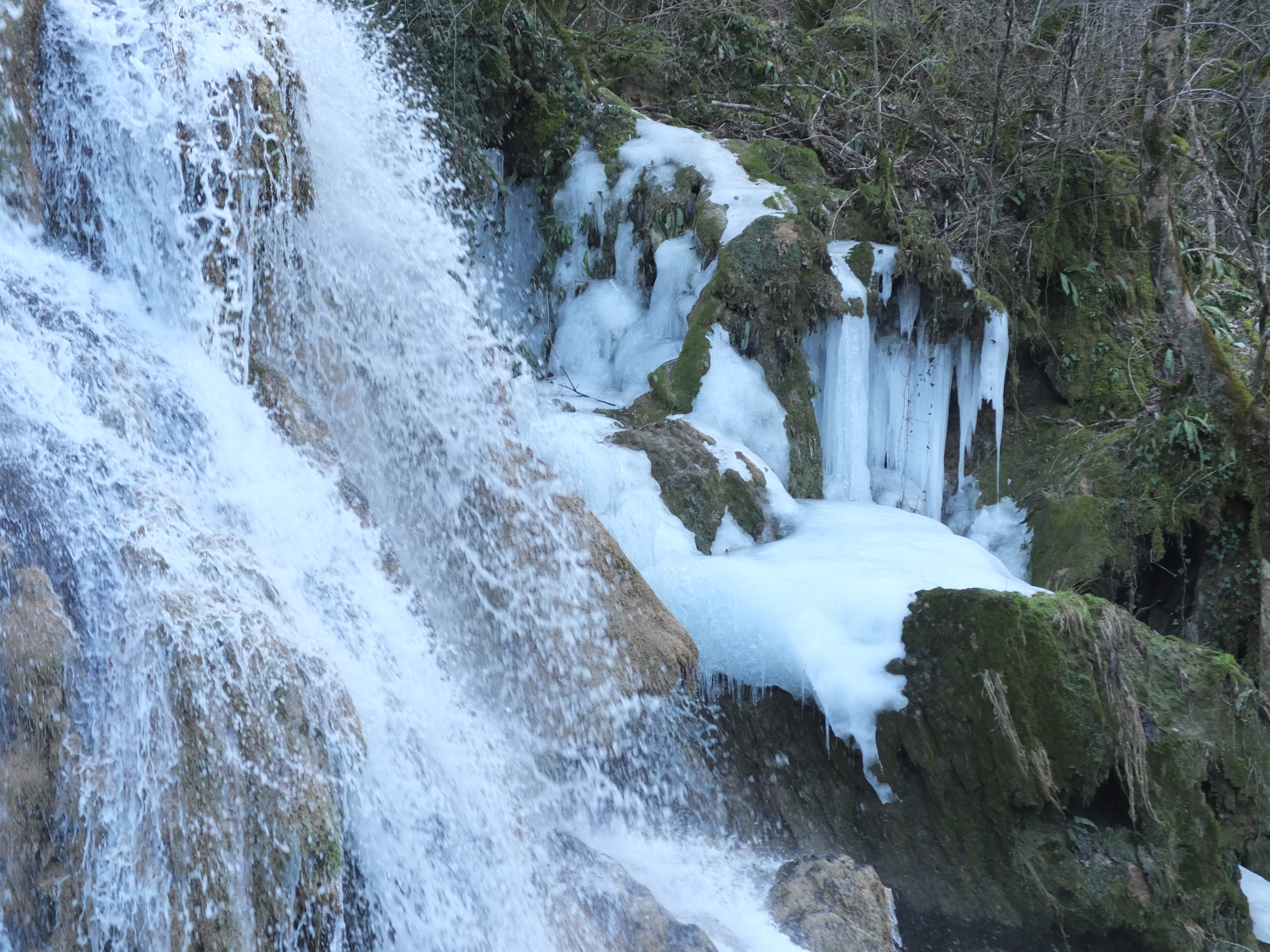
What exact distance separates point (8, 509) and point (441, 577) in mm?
1941

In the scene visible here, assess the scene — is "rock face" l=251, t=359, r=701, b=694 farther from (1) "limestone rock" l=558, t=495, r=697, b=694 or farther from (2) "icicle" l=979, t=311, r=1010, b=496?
(2) "icicle" l=979, t=311, r=1010, b=496

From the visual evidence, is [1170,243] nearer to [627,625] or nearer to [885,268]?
[885,268]

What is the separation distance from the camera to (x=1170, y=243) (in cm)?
566

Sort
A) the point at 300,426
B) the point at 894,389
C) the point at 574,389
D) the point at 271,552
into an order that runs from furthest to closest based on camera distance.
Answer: the point at 894,389
the point at 574,389
the point at 300,426
the point at 271,552

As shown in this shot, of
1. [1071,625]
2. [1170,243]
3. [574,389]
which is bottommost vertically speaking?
[1071,625]

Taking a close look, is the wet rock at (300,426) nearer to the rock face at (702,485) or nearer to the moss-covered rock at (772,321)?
the rock face at (702,485)

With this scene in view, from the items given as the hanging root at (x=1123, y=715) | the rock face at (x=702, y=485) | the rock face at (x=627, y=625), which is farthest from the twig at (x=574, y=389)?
the hanging root at (x=1123, y=715)

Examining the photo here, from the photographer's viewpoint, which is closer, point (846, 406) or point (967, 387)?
point (846, 406)

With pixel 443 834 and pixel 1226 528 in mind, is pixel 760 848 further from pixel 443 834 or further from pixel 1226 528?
pixel 1226 528

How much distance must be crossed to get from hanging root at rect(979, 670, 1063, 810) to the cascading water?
1.19m

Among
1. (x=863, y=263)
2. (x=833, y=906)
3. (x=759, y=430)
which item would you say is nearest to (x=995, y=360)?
(x=863, y=263)

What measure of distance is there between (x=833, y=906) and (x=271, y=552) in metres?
2.40

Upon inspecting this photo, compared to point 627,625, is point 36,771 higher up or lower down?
higher up

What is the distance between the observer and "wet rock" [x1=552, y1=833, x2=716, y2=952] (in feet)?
11.2
